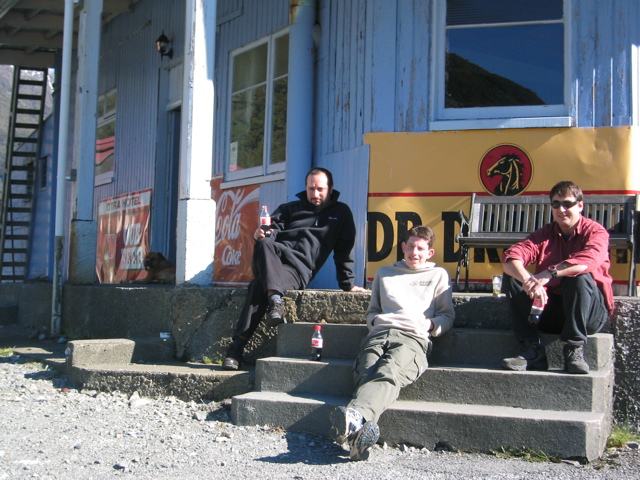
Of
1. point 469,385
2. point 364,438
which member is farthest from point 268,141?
point 364,438

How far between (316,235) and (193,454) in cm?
233

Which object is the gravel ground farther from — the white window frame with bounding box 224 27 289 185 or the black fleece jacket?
the white window frame with bounding box 224 27 289 185

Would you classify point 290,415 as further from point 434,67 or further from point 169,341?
point 434,67

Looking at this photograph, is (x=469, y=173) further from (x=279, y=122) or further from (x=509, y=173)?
(x=279, y=122)

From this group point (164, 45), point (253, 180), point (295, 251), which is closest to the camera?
point (295, 251)

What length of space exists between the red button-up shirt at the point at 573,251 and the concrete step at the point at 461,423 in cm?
83

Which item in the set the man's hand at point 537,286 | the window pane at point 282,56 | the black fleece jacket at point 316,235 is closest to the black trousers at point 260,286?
the black fleece jacket at point 316,235

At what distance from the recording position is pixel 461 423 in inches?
170

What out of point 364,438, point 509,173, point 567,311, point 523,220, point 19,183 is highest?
point 19,183

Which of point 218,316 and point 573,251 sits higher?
point 573,251

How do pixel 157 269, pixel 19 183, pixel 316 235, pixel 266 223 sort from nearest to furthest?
pixel 266 223 → pixel 316 235 → pixel 157 269 → pixel 19 183

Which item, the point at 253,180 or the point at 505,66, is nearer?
the point at 505,66

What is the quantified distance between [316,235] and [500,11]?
9.56ft

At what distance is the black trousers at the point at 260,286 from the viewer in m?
5.55
